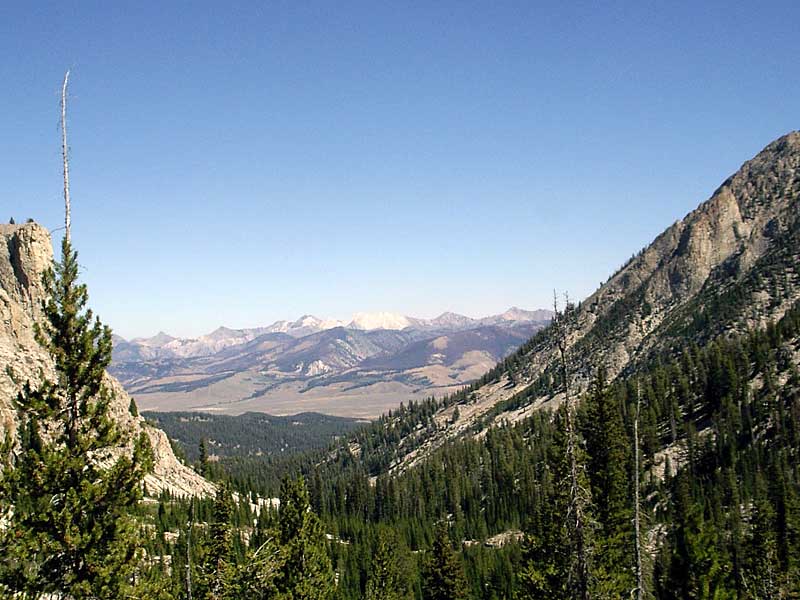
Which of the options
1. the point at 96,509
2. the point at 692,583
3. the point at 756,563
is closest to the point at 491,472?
the point at 756,563

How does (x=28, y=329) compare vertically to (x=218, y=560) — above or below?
above

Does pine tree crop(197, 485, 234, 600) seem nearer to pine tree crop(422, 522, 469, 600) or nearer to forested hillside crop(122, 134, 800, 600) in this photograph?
forested hillside crop(122, 134, 800, 600)

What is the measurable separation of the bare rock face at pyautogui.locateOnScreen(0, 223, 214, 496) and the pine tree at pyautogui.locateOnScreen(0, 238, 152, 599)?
310 feet

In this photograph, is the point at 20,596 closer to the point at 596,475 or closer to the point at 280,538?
the point at 280,538

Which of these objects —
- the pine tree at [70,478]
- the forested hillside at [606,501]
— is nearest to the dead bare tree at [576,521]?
the forested hillside at [606,501]

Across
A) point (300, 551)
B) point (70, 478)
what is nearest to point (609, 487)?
point (300, 551)

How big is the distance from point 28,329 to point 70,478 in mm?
125264

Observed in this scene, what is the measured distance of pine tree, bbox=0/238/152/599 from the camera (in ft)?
56.8

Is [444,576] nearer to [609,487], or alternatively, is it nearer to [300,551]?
[609,487]

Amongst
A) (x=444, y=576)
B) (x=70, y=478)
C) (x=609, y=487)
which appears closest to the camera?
(x=70, y=478)

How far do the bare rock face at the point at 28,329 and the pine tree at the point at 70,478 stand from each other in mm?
94409

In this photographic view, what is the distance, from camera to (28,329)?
123 m

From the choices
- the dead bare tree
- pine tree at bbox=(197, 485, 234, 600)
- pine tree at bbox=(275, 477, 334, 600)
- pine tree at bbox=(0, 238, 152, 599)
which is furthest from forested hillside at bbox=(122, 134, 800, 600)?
pine tree at bbox=(0, 238, 152, 599)

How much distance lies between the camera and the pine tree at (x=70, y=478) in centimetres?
1731
